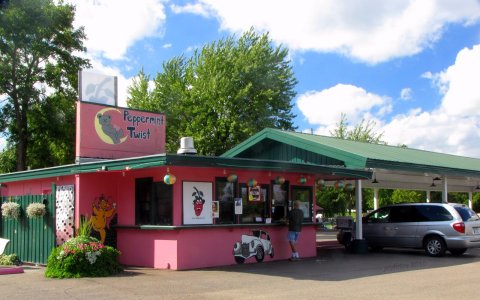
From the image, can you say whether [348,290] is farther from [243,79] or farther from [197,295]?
[243,79]

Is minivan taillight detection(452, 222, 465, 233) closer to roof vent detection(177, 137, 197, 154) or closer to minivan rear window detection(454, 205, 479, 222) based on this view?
minivan rear window detection(454, 205, 479, 222)

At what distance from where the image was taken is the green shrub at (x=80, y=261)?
39.9 feet

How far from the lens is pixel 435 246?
55.1ft

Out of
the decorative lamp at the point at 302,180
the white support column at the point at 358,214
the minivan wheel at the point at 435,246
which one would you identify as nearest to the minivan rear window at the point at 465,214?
the minivan wheel at the point at 435,246

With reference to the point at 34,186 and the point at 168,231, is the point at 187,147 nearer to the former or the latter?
the point at 168,231

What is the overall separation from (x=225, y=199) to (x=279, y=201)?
2.19 metres

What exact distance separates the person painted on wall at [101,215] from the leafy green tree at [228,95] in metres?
19.3

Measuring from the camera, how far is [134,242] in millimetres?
14469

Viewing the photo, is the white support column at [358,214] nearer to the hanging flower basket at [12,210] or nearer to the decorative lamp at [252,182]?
the decorative lamp at [252,182]

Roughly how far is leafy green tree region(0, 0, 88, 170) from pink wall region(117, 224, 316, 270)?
54.7 ft

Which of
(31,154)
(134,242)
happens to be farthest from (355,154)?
(31,154)

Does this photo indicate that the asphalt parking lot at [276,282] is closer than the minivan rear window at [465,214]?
Yes

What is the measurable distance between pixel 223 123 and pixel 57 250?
22666mm

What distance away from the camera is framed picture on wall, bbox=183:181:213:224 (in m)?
13.6
